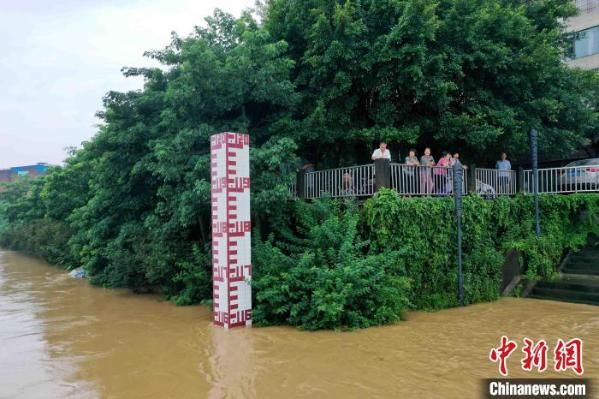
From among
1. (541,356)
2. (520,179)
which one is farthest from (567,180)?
(541,356)

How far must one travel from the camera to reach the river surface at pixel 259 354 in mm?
6066

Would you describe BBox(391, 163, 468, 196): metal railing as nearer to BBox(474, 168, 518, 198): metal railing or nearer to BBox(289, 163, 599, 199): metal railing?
BBox(289, 163, 599, 199): metal railing

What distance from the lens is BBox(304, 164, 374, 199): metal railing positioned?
1139 cm

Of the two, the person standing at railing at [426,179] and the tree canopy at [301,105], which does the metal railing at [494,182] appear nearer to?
the tree canopy at [301,105]

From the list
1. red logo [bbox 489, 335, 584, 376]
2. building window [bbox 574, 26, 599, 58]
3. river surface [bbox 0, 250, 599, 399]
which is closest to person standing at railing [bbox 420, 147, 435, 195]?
river surface [bbox 0, 250, 599, 399]

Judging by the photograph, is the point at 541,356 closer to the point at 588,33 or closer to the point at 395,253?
the point at 395,253

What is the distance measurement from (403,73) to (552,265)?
6.59 metres

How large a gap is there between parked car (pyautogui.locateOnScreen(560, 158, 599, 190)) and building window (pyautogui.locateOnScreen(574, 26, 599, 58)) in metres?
17.7

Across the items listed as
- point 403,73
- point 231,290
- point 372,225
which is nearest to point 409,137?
point 403,73

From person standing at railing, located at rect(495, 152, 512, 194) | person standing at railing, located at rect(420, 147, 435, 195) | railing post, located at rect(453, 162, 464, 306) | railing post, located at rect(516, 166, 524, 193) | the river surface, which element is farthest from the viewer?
railing post, located at rect(516, 166, 524, 193)

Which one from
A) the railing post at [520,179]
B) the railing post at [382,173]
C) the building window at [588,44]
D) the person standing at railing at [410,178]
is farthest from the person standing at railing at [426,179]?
the building window at [588,44]

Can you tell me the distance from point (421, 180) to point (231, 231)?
5029 millimetres

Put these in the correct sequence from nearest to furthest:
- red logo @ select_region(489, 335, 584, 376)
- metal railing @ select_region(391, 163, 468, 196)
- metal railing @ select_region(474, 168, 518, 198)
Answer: red logo @ select_region(489, 335, 584, 376) < metal railing @ select_region(391, 163, 468, 196) < metal railing @ select_region(474, 168, 518, 198)

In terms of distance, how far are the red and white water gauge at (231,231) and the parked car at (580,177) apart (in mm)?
10589
